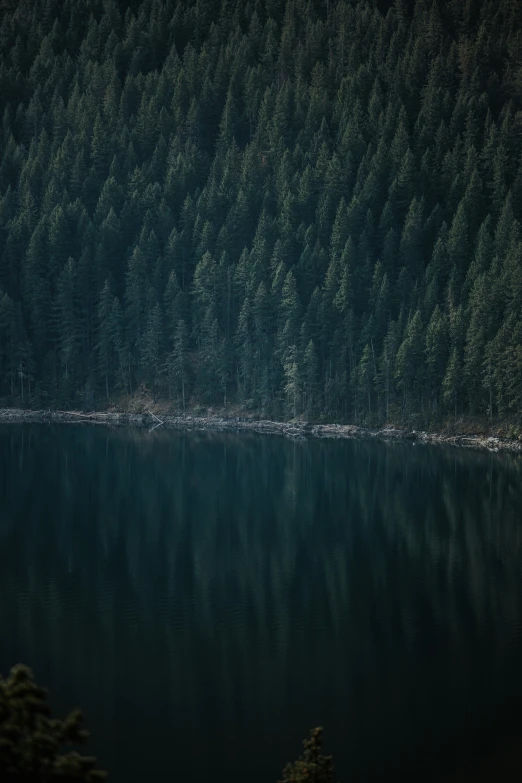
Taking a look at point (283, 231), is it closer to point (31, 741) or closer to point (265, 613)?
point (265, 613)

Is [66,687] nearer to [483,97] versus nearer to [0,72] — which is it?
[483,97]

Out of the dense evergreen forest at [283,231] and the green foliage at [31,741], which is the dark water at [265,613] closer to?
the green foliage at [31,741]

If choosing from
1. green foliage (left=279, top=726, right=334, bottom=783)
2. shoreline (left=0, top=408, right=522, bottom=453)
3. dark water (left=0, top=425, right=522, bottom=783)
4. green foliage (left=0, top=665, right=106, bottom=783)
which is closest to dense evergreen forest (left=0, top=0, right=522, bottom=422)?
shoreline (left=0, top=408, right=522, bottom=453)

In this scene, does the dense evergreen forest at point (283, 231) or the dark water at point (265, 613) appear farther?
the dense evergreen forest at point (283, 231)

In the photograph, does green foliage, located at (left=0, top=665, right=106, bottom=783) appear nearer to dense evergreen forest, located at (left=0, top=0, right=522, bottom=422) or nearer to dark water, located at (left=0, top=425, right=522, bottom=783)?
dark water, located at (left=0, top=425, right=522, bottom=783)

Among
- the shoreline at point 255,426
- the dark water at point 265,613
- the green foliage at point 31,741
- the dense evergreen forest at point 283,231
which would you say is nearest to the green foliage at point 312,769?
the green foliage at point 31,741
